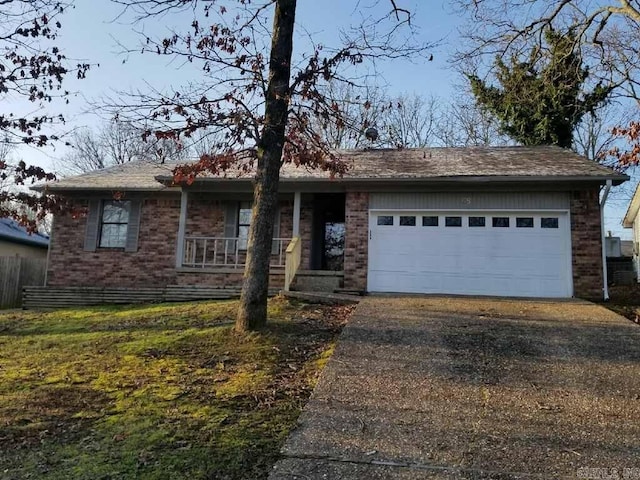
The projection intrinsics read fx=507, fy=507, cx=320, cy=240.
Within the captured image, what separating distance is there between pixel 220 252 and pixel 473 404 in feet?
32.3

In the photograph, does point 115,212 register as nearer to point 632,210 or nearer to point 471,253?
point 471,253

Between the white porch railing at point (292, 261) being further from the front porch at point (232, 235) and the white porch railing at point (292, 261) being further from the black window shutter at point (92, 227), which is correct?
the black window shutter at point (92, 227)

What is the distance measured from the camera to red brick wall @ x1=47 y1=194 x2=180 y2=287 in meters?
13.3

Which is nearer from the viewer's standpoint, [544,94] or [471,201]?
[471,201]

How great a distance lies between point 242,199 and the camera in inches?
539

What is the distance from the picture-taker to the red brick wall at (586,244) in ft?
36.1

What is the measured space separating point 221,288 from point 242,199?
9.04 feet

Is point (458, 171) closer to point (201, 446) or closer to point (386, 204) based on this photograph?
point (386, 204)

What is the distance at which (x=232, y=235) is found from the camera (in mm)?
13680

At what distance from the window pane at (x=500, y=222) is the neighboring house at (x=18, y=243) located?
17.7m

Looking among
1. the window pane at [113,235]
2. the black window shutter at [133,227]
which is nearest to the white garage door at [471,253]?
the black window shutter at [133,227]

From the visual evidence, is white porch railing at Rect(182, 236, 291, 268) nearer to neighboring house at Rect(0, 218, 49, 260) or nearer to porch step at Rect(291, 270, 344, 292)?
porch step at Rect(291, 270, 344, 292)

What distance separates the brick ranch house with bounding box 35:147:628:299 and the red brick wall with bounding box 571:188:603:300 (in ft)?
0.07

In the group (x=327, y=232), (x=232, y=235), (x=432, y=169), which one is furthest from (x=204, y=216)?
(x=432, y=169)
